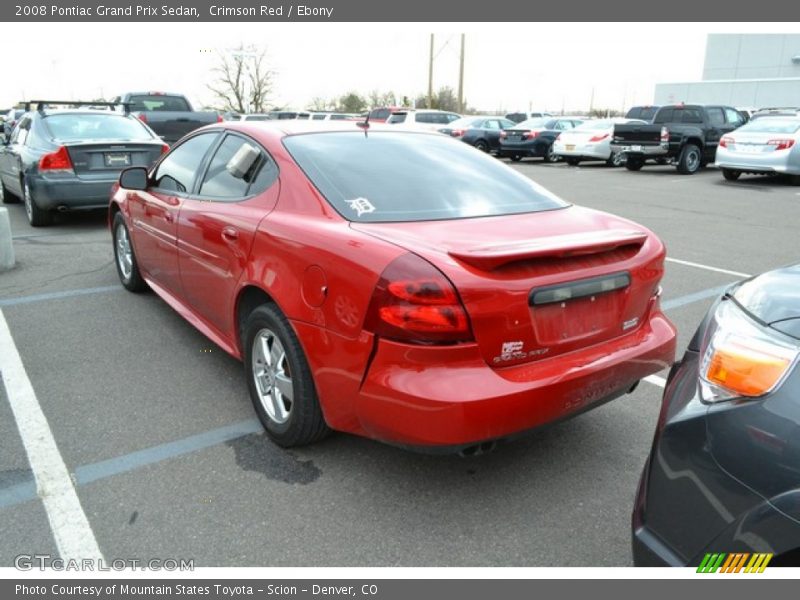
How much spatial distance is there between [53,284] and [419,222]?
472cm

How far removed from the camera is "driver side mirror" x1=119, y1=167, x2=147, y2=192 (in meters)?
4.70

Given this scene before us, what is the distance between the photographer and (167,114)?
15.7 meters

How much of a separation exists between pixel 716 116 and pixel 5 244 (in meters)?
17.9

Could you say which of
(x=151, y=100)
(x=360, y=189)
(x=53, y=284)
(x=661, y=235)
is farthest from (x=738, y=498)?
(x=151, y=100)

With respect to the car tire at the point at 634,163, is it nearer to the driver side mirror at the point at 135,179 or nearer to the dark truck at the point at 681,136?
the dark truck at the point at 681,136

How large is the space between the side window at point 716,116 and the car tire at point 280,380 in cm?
1810

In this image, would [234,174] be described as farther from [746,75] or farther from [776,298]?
[746,75]

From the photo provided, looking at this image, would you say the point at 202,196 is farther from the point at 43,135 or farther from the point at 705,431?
the point at 43,135

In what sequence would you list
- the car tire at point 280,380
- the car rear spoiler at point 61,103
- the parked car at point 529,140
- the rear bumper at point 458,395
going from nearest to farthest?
the rear bumper at point 458,395 < the car tire at point 280,380 < the car rear spoiler at point 61,103 < the parked car at point 529,140

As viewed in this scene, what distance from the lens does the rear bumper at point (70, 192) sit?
26.5 ft

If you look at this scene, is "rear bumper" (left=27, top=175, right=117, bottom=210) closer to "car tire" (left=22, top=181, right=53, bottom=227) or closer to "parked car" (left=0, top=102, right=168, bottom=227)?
"parked car" (left=0, top=102, right=168, bottom=227)

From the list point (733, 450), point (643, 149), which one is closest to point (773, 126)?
point (643, 149)

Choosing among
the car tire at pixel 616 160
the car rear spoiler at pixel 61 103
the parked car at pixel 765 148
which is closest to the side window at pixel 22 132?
the car rear spoiler at pixel 61 103

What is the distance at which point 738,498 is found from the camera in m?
1.60
